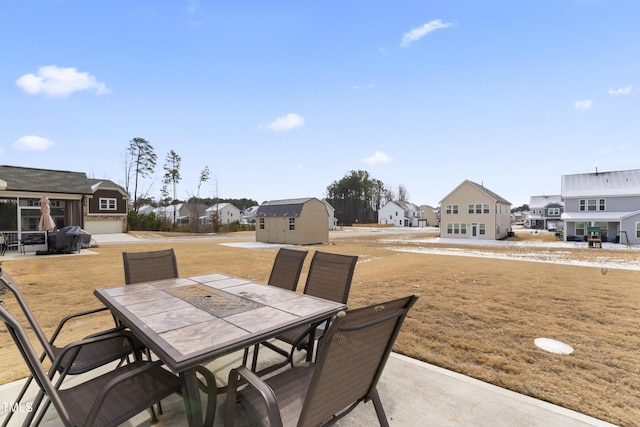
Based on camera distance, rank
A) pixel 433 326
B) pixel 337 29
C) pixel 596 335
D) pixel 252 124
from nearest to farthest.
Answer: pixel 596 335 → pixel 433 326 → pixel 337 29 → pixel 252 124

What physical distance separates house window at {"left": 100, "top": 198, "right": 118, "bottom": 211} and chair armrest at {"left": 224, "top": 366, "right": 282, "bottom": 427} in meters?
34.1

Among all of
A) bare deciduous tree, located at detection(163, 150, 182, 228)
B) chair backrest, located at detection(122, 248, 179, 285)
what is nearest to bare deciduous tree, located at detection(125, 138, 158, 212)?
bare deciduous tree, located at detection(163, 150, 182, 228)

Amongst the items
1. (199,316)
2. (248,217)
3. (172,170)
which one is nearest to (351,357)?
(199,316)

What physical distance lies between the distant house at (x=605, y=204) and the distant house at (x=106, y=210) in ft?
140

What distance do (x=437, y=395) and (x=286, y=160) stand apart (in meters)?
29.7

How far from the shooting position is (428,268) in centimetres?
997

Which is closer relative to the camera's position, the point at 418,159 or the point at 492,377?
the point at 492,377

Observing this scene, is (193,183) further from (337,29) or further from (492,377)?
(492,377)

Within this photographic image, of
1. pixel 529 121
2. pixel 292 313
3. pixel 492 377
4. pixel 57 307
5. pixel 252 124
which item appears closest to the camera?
pixel 292 313

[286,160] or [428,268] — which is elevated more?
[286,160]

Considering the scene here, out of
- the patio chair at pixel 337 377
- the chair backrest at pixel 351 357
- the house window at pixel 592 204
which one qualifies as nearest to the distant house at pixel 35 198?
the patio chair at pixel 337 377

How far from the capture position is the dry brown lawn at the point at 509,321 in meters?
2.80

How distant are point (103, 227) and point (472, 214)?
37389 millimetres

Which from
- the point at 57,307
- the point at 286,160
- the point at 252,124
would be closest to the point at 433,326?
the point at 57,307
